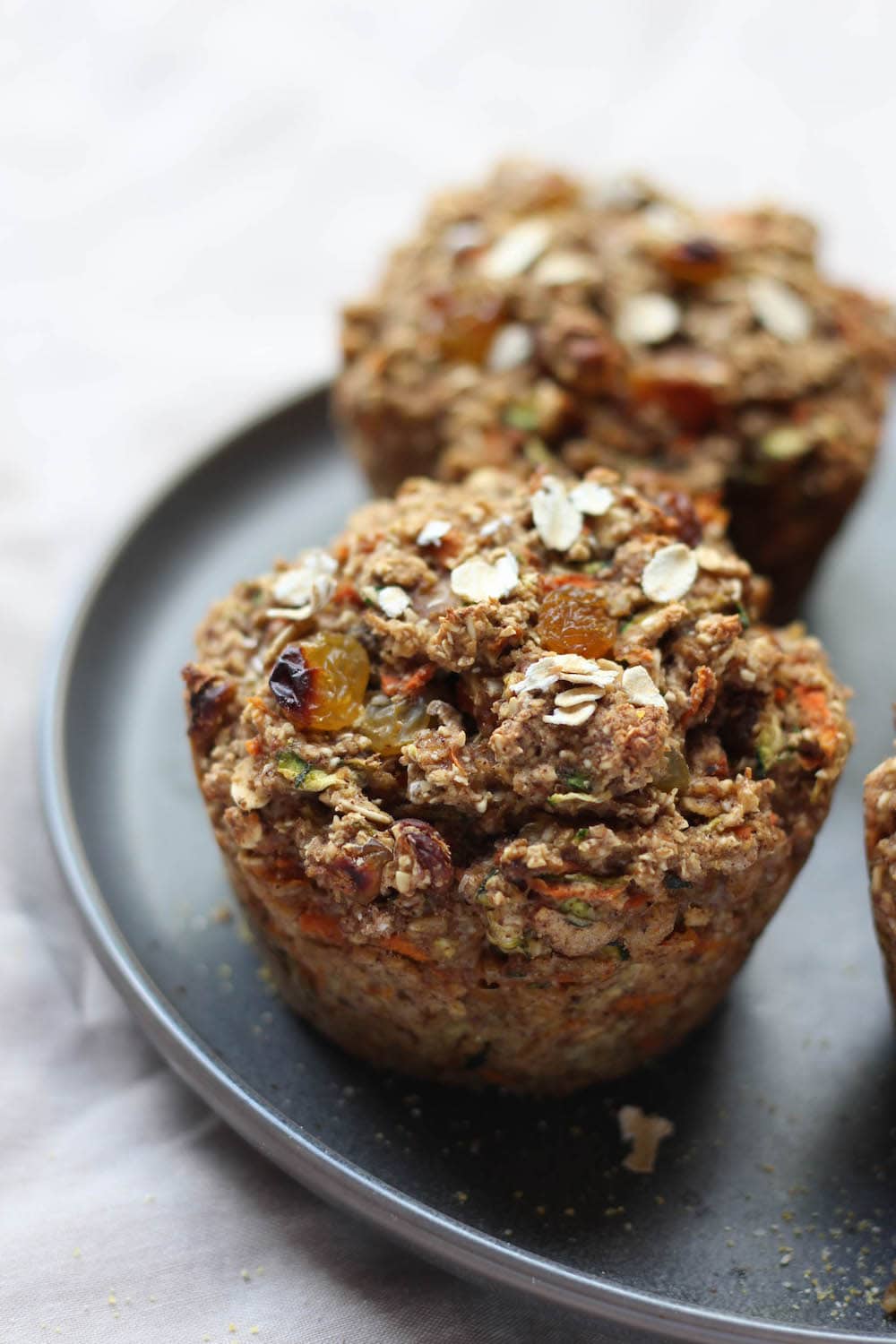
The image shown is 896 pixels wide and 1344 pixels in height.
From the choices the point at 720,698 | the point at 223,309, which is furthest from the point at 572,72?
the point at 720,698

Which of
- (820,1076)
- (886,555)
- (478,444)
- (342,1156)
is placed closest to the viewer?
(342,1156)

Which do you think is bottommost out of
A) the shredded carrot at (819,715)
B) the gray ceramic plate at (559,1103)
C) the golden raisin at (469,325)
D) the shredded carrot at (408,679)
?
the gray ceramic plate at (559,1103)

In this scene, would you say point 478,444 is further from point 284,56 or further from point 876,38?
point 876,38

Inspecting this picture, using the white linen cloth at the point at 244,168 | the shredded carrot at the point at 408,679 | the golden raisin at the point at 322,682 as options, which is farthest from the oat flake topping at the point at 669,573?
the white linen cloth at the point at 244,168

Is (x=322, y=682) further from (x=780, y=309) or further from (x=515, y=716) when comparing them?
(x=780, y=309)

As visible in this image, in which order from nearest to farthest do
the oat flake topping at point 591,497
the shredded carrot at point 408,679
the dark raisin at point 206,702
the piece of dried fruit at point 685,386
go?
1. the shredded carrot at point 408,679
2. the dark raisin at point 206,702
3. the oat flake topping at point 591,497
4. the piece of dried fruit at point 685,386

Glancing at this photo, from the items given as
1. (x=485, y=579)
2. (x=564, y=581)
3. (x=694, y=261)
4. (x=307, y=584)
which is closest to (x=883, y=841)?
(x=564, y=581)

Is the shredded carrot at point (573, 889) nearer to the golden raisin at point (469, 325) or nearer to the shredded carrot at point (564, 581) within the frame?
the shredded carrot at point (564, 581)
